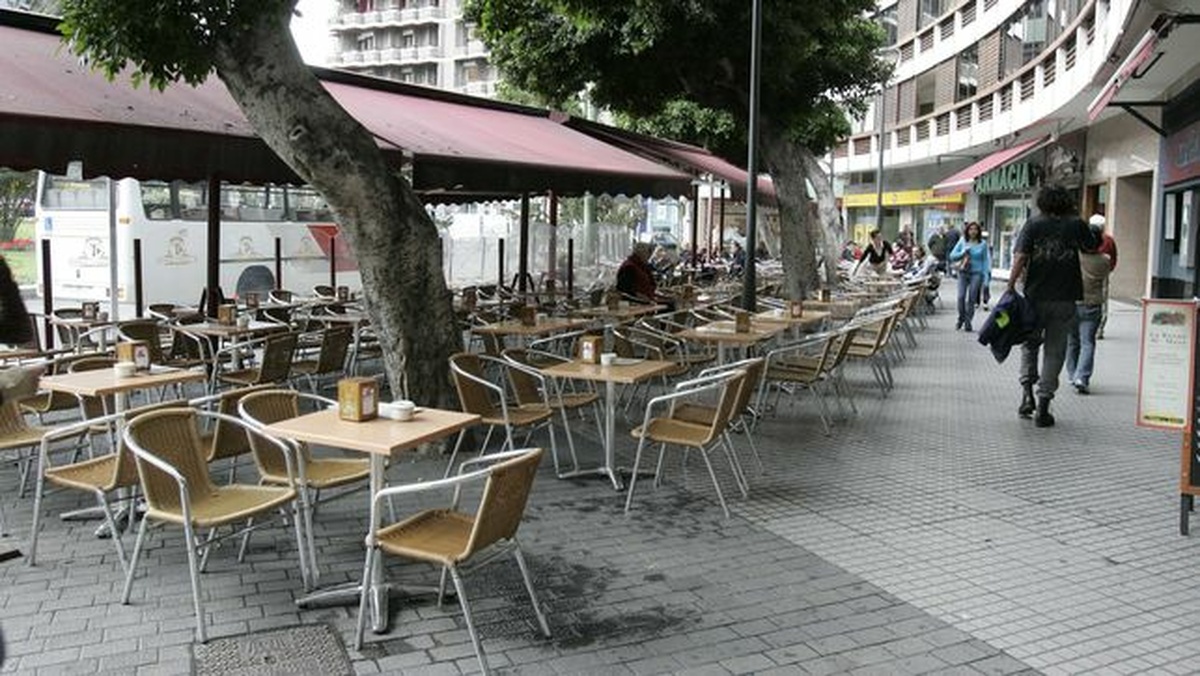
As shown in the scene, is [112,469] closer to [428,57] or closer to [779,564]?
[779,564]

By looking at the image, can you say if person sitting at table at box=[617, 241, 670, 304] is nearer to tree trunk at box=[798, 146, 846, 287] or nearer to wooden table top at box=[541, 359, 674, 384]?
wooden table top at box=[541, 359, 674, 384]

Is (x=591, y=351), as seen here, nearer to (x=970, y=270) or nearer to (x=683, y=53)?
(x=683, y=53)

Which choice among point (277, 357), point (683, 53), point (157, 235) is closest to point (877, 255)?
point (683, 53)

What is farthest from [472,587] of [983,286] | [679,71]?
[983,286]

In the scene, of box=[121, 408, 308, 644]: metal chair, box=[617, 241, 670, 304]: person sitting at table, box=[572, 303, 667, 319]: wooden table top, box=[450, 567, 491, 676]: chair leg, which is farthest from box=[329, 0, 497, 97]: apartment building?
box=[450, 567, 491, 676]: chair leg

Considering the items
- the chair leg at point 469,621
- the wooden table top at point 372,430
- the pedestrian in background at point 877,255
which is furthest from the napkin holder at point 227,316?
the pedestrian in background at point 877,255

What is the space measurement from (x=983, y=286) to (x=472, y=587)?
15.8 metres

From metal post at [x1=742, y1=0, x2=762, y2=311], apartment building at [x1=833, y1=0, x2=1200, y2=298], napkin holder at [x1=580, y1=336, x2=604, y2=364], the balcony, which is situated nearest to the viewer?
napkin holder at [x1=580, y1=336, x2=604, y2=364]

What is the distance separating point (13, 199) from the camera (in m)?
23.7

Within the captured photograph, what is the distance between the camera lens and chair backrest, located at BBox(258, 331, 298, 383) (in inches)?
301

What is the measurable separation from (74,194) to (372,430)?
14024mm

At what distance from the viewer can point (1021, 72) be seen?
2383 centimetres

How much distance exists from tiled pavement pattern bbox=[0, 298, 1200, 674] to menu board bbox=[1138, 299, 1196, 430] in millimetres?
607

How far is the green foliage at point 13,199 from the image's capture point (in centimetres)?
2245
